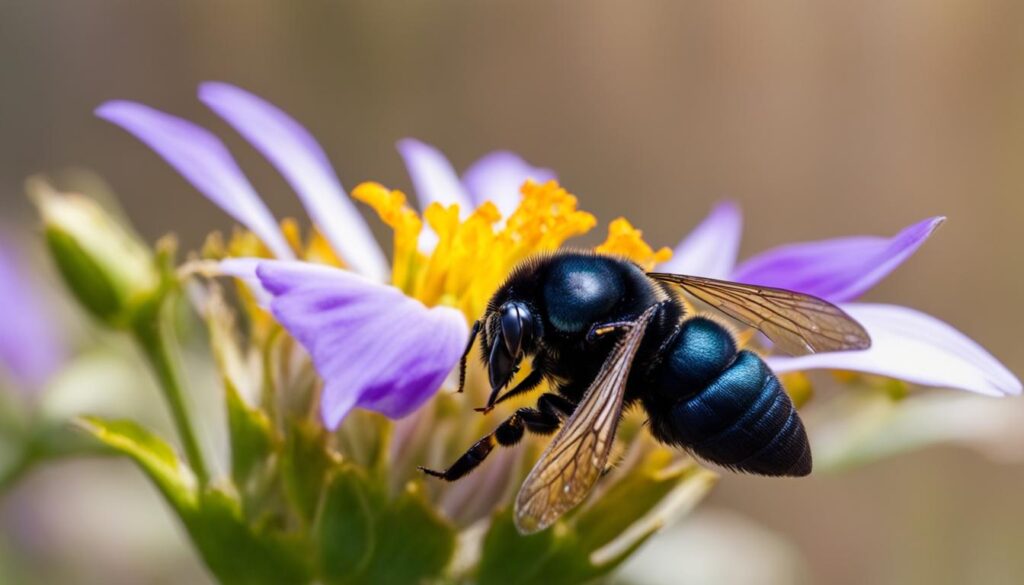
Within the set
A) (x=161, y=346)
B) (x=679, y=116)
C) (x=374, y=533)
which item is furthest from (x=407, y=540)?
(x=679, y=116)

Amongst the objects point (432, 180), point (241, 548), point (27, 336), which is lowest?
point (27, 336)

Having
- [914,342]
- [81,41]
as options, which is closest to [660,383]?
[914,342]

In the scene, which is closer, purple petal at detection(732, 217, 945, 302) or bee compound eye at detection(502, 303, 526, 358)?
bee compound eye at detection(502, 303, 526, 358)

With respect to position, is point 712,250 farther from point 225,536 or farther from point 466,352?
point 225,536

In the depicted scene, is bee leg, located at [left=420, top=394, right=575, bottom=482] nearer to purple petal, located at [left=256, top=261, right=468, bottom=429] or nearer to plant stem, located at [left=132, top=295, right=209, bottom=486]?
purple petal, located at [left=256, top=261, right=468, bottom=429]

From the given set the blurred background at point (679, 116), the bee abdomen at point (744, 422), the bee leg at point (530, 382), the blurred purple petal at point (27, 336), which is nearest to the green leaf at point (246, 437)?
the bee leg at point (530, 382)

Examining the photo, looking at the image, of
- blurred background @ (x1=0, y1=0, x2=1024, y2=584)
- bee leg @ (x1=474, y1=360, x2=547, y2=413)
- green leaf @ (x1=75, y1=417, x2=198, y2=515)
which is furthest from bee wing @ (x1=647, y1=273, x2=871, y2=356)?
blurred background @ (x1=0, y1=0, x2=1024, y2=584)
